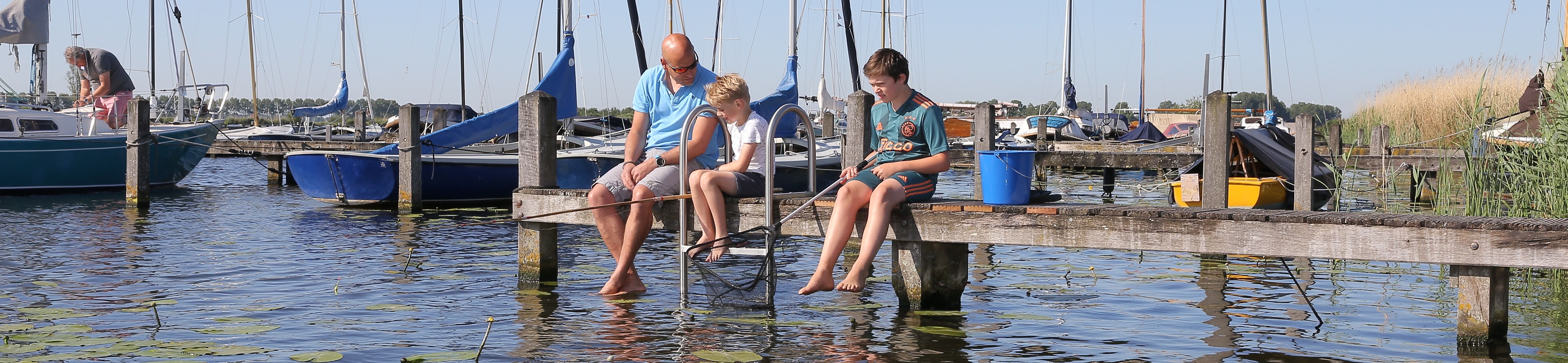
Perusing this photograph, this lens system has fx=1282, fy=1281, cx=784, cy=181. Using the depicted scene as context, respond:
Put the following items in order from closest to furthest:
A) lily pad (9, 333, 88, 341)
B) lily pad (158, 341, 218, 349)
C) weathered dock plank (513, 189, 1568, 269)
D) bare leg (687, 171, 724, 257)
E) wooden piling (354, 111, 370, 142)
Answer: weathered dock plank (513, 189, 1568, 269)
lily pad (158, 341, 218, 349)
lily pad (9, 333, 88, 341)
bare leg (687, 171, 724, 257)
wooden piling (354, 111, 370, 142)

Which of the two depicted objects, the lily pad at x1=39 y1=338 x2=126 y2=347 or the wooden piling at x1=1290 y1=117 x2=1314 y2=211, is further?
the wooden piling at x1=1290 y1=117 x2=1314 y2=211

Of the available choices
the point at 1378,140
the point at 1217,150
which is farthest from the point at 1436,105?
the point at 1217,150

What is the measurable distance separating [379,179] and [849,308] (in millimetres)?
10141

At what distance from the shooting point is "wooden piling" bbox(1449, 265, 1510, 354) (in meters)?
5.64

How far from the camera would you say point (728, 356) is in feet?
19.0

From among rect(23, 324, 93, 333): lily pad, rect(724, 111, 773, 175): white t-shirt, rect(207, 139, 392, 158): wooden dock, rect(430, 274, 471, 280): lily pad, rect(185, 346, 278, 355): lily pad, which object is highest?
rect(207, 139, 392, 158): wooden dock

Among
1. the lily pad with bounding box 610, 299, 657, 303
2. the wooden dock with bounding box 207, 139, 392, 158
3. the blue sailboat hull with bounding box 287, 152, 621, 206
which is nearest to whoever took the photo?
the lily pad with bounding box 610, 299, 657, 303

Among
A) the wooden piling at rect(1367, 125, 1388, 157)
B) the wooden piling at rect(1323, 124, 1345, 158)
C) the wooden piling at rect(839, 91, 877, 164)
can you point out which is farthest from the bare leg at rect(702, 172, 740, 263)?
the wooden piling at rect(1367, 125, 1388, 157)

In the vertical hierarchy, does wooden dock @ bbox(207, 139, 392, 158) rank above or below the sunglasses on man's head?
below

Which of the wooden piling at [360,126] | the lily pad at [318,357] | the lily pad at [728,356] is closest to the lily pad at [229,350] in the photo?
the lily pad at [318,357]

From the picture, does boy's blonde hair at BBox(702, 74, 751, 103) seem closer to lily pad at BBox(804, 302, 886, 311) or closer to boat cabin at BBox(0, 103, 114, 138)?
lily pad at BBox(804, 302, 886, 311)

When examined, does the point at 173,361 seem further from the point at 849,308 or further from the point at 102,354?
the point at 849,308

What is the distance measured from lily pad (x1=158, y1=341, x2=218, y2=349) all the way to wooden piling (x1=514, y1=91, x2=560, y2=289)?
7.18 ft

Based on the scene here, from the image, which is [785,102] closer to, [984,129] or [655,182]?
[984,129]
